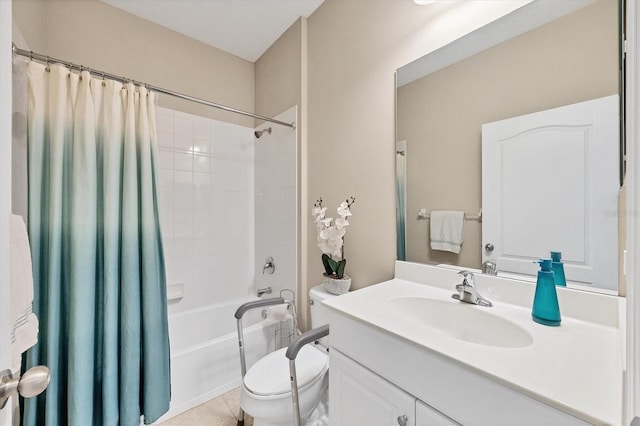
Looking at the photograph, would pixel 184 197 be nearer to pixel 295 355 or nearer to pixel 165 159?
pixel 165 159

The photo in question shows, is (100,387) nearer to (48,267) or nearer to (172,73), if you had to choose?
(48,267)

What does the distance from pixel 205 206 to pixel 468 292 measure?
1969 mm

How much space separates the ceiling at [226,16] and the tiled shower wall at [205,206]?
630 millimetres

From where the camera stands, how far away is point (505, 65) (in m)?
1.00

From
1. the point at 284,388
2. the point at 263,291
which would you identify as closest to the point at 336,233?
the point at 284,388

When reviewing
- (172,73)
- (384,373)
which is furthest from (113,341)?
(172,73)

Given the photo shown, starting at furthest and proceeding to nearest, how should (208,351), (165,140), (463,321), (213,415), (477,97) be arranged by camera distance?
(165,140) < (208,351) < (213,415) < (477,97) < (463,321)

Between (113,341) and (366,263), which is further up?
(366,263)

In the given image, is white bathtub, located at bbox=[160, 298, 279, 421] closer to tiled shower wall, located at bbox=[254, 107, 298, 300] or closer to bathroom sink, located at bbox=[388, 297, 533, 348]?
tiled shower wall, located at bbox=[254, 107, 298, 300]

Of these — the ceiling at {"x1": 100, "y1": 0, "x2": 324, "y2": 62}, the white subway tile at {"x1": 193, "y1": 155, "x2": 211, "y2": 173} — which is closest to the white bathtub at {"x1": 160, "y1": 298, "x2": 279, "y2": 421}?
the white subway tile at {"x1": 193, "y1": 155, "x2": 211, "y2": 173}

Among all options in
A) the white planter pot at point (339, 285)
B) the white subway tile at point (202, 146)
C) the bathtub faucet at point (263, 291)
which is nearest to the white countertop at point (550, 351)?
the white planter pot at point (339, 285)

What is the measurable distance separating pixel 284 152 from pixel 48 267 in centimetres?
146

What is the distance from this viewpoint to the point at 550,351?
0.65 m

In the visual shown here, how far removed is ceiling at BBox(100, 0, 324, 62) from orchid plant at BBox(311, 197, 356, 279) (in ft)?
4.56
